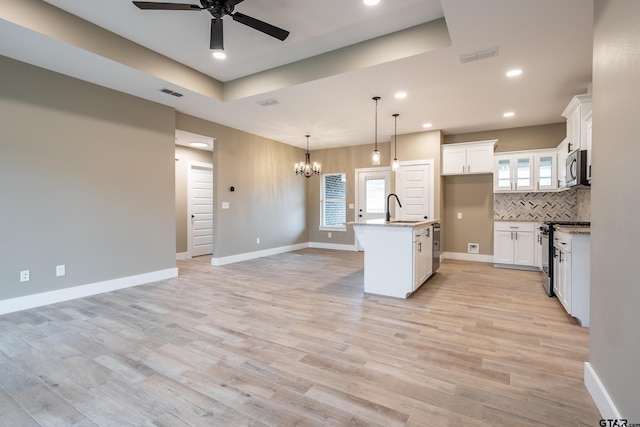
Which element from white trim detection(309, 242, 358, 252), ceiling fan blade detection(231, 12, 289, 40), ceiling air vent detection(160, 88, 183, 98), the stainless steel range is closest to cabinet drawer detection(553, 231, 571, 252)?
the stainless steel range

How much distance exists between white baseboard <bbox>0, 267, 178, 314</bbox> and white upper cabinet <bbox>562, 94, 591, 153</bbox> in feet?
20.6

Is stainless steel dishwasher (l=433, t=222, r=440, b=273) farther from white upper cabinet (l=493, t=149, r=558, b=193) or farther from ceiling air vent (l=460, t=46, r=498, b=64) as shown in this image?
ceiling air vent (l=460, t=46, r=498, b=64)

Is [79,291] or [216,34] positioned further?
[79,291]

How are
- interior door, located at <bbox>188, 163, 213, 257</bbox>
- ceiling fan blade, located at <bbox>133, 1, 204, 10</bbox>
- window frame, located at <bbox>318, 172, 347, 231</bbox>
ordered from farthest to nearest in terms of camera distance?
1. window frame, located at <bbox>318, 172, 347, 231</bbox>
2. interior door, located at <bbox>188, 163, 213, 257</bbox>
3. ceiling fan blade, located at <bbox>133, 1, 204, 10</bbox>

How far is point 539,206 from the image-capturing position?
5832mm

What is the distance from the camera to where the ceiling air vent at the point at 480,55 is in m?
3.18

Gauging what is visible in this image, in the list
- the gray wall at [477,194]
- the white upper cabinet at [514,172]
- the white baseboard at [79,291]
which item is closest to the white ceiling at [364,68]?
the gray wall at [477,194]

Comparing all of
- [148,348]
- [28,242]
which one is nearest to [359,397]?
[148,348]

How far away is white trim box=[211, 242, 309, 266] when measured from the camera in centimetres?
596

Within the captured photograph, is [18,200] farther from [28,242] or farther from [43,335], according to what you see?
[43,335]

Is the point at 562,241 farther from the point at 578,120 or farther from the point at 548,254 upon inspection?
the point at 578,120

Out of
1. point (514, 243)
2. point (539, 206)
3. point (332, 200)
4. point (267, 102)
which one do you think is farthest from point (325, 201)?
point (539, 206)

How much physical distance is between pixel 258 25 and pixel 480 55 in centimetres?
245

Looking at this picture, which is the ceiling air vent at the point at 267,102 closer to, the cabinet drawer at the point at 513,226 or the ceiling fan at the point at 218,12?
the ceiling fan at the point at 218,12
